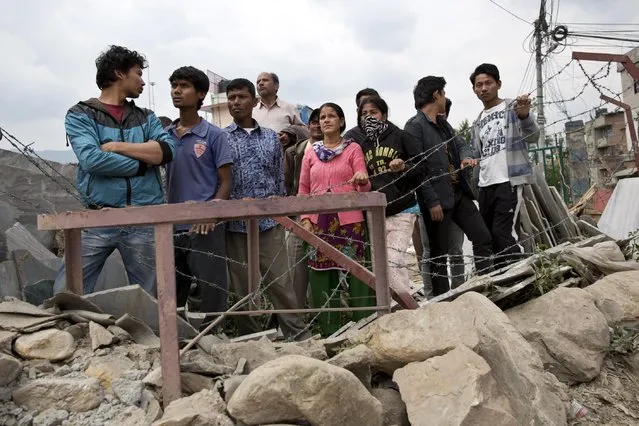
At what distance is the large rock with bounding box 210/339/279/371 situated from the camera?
7.50ft

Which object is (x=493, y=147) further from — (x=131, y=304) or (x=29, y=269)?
(x=29, y=269)

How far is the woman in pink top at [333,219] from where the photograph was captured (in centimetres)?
378

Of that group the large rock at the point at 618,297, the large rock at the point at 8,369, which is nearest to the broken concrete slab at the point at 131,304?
the large rock at the point at 8,369

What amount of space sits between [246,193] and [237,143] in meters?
0.36

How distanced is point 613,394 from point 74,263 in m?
2.59

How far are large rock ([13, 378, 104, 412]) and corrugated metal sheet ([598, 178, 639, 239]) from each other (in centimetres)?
494

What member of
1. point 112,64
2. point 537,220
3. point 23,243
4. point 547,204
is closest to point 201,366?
point 112,64

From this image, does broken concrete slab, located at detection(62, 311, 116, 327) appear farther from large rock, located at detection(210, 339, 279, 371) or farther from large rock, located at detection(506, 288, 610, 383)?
large rock, located at detection(506, 288, 610, 383)

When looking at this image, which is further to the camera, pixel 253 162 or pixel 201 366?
pixel 253 162

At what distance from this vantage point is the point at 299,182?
4.10 meters

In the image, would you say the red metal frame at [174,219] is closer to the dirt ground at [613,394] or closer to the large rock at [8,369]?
the large rock at [8,369]

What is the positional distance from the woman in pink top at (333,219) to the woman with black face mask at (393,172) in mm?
190

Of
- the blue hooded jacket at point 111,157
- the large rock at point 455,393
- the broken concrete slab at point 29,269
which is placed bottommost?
the large rock at point 455,393

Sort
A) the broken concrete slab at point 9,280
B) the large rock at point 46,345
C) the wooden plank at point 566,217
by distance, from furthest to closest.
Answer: the wooden plank at point 566,217 < the broken concrete slab at point 9,280 < the large rock at point 46,345
